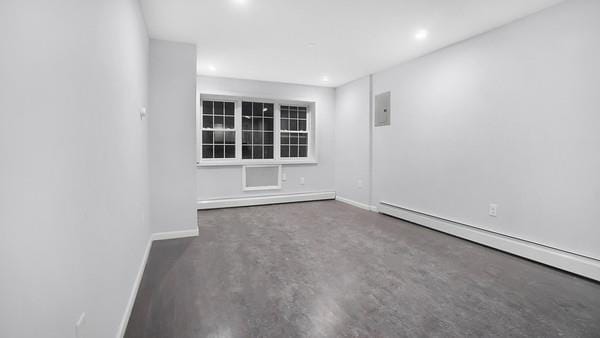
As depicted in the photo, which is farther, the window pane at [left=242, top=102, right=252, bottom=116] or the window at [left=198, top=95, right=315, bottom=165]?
the window pane at [left=242, top=102, right=252, bottom=116]

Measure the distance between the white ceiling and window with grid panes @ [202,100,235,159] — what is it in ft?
3.67

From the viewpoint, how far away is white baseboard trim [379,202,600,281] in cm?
251

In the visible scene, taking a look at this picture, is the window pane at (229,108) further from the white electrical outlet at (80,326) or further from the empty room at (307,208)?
the white electrical outlet at (80,326)

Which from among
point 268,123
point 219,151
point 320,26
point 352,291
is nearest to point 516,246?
point 352,291

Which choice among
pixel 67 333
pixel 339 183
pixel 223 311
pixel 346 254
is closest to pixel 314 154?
pixel 339 183

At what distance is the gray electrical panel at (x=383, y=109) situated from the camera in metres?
4.85

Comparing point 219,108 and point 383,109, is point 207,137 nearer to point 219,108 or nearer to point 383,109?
point 219,108

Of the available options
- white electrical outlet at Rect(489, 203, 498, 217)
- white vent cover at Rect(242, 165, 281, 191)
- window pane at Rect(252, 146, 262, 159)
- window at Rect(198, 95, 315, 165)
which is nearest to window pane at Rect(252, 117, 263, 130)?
window at Rect(198, 95, 315, 165)

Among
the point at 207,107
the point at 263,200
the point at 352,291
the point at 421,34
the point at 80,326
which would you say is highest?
the point at 421,34

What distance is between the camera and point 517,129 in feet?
9.92

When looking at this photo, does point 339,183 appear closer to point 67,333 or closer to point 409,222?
point 409,222

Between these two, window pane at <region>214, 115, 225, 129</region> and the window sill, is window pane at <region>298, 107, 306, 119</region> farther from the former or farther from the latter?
window pane at <region>214, 115, 225, 129</region>

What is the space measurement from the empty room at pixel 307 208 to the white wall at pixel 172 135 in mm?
22

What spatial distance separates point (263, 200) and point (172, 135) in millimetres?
2598
